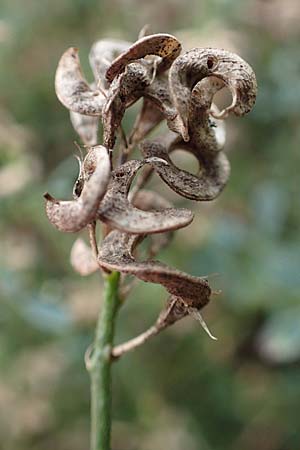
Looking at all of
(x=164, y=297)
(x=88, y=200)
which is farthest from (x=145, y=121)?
(x=164, y=297)

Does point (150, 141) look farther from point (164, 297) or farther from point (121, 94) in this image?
point (164, 297)

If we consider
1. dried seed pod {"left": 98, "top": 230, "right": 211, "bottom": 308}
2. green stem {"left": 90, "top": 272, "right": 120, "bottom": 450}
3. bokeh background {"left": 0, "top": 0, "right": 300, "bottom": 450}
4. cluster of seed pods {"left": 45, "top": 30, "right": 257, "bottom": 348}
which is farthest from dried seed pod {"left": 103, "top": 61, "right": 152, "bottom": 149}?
bokeh background {"left": 0, "top": 0, "right": 300, "bottom": 450}

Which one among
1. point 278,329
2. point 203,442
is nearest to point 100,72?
point 278,329

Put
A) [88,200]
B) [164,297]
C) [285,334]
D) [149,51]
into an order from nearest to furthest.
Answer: [88,200]
[149,51]
[285,334]
[164,297]

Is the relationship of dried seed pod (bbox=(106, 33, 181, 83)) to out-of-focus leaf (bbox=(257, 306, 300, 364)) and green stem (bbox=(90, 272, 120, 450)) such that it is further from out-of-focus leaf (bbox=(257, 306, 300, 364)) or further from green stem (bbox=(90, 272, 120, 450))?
out-of-focus leaf (bbox=(257, 306, 300, 364))

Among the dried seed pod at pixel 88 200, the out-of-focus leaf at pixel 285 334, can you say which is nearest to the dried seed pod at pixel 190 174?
the dried seed pod at pixel 88 200

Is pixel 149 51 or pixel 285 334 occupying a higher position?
pixel 149 51
